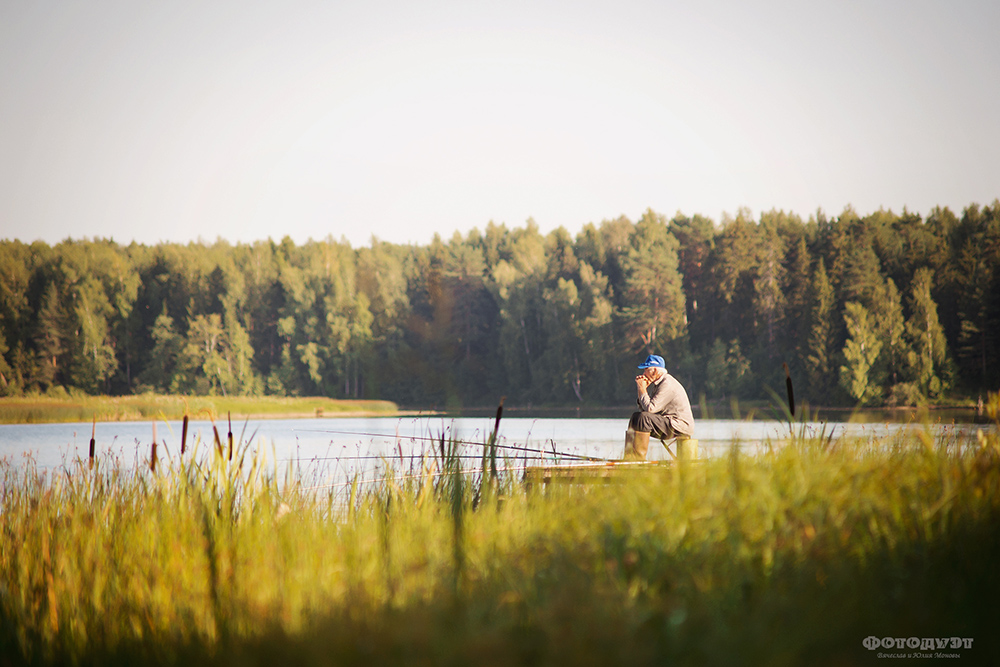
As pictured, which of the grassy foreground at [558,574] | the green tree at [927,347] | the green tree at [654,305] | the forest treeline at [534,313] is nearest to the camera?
the grassy foreground at [558,574]

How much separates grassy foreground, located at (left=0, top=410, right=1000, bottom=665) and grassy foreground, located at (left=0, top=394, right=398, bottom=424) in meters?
21.7

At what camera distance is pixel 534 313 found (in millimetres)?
59688

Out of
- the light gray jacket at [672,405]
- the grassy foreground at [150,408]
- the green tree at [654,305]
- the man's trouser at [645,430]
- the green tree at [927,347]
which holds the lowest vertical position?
the grassy foreground at [150,408]

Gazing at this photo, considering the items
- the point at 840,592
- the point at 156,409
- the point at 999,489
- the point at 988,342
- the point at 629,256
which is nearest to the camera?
the point at 840,592

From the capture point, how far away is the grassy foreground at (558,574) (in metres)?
2.65

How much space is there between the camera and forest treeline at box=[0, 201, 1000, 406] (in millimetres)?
46094

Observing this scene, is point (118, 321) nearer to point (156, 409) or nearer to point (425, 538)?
point (156, 409)

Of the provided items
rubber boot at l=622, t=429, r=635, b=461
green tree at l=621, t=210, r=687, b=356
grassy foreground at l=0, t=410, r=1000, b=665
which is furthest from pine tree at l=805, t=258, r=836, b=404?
grassy foreground at l=0, t=410, r=1000, b=665

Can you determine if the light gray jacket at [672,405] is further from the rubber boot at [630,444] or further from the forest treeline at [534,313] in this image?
the forest treeline at [534,313]

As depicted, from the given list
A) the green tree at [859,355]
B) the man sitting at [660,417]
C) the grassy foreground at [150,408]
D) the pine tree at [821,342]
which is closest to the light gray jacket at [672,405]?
the man sitting at [660,417]

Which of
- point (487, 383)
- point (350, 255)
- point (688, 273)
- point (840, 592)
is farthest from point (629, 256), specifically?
point (840, 592)

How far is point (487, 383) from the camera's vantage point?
62344 mm

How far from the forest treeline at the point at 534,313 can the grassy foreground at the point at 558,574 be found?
41.8 m

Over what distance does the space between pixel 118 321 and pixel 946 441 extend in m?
64.0
